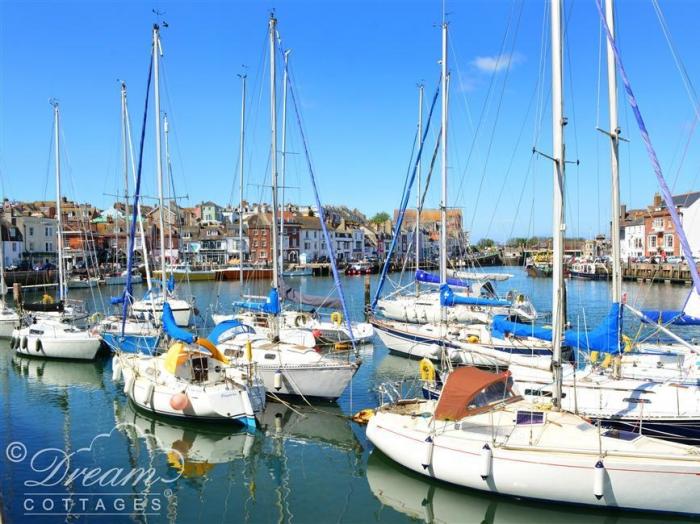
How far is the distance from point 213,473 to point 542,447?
8.77m

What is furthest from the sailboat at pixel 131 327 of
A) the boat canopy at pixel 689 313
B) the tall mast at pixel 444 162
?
the boat canopy at pixel 689 313

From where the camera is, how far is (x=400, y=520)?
13.4 metres

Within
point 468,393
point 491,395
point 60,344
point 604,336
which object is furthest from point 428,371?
point 60,344

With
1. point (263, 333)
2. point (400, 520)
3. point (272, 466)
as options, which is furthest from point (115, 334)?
point (400, 520)

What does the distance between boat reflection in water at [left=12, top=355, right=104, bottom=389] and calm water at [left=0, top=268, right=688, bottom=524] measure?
2345 mm

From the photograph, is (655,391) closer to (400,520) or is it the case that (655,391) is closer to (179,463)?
(400,520)

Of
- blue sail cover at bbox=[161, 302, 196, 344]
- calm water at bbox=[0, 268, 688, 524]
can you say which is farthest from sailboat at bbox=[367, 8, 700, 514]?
blue sail cover at bbox=[161, 302, 196, 344]

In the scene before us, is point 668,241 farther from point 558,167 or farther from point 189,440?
point 189,440

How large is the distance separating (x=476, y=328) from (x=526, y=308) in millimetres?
10165

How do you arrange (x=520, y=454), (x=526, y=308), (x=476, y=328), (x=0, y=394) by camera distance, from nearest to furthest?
(x=520, y=454) → (x=0, y=394) → (x=476, y=328) → (x=526, y=308)

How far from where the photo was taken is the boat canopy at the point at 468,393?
14.7m

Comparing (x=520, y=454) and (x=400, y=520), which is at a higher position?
(x=520, y=454)

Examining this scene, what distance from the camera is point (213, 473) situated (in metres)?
15.8

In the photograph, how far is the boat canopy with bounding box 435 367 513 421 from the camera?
48.2 ft
